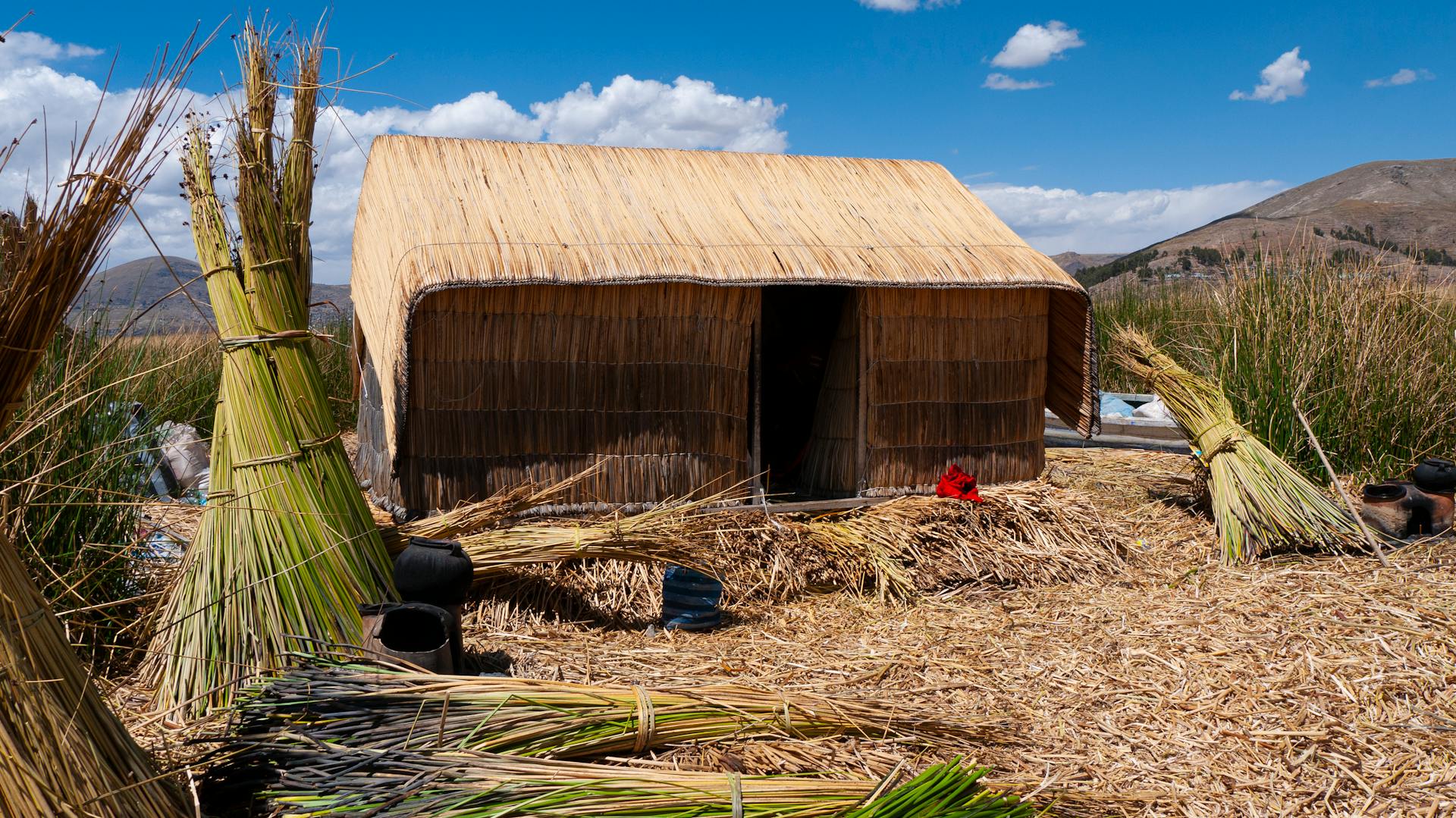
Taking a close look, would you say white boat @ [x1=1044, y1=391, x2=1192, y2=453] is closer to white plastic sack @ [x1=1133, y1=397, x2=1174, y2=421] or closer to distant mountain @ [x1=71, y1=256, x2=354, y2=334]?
white plastic sack @ [x1=1133, y1=397, x2=1174, y2=421]

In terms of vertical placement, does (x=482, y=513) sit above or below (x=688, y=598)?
above

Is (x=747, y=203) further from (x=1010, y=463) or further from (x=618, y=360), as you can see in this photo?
(x=1010, y=463)

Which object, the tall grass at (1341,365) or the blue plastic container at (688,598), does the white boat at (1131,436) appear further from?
the blue plastic container at (688,598)

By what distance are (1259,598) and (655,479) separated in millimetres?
3006

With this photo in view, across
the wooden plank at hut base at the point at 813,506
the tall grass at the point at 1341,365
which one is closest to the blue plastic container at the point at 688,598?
the wooden plank at hut base at the point at 813,506

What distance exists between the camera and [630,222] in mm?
5590

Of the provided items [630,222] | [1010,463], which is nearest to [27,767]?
[630,222]

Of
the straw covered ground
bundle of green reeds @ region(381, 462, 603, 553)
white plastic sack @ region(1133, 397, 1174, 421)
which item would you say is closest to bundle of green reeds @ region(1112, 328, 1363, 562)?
the straw covered ground

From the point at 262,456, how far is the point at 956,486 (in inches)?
146

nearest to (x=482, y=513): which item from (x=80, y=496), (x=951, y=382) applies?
(x=80, y=496)

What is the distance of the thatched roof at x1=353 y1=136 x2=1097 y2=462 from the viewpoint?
512 cm

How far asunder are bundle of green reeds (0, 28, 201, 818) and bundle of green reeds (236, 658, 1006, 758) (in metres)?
0.50

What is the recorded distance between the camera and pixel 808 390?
7.45 meters

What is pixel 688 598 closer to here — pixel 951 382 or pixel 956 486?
pixel 956 486
